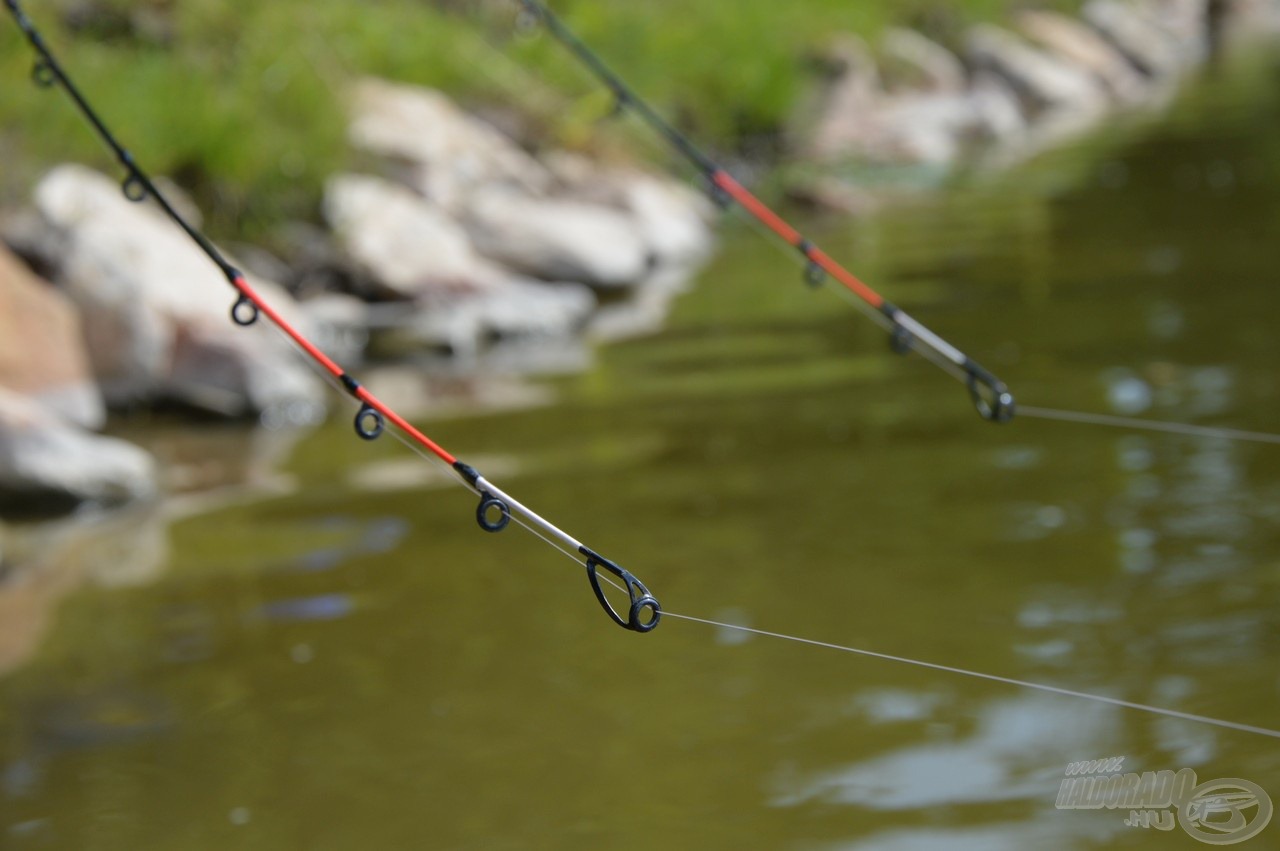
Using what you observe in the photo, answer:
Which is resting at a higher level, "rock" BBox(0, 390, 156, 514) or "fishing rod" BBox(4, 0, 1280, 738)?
"rock" BBox(0, 390, 156, 514)

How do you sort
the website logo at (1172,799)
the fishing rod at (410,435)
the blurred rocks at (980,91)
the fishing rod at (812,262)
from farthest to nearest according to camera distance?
1. the blurred rocks at (980,91)
2. the fishing rod at (812,262)
3. the website logo at (1172,799)
4. the fishing rod at (410,435)

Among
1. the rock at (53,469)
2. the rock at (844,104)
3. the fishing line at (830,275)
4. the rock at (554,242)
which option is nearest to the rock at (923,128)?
the rock at (844,104)

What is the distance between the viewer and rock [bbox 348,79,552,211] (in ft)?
36.3

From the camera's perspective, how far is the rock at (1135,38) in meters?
22.3

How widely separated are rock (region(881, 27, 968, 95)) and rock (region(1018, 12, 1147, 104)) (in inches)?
68.0

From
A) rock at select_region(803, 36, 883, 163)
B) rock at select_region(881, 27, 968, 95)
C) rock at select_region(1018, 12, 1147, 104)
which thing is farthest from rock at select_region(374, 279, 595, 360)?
rock at select_region(1018, 12, 1147, 104)

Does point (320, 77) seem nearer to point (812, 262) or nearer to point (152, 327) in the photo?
point (152, 327)

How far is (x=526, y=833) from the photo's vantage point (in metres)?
3.39

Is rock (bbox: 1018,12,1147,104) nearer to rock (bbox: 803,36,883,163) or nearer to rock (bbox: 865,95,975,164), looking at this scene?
rock (bbox: 865,95,975,164)

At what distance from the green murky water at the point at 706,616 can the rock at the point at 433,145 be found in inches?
161

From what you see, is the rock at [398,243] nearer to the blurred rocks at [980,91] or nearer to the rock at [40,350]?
the rock at [40,350]

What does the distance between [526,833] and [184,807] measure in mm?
770

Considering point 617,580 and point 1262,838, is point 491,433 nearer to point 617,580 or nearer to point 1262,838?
point 617,580

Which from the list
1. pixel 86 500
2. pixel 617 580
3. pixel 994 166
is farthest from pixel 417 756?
pixel 994 166
